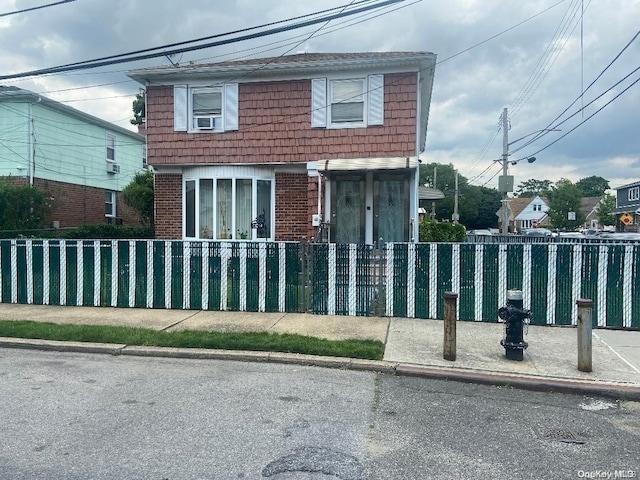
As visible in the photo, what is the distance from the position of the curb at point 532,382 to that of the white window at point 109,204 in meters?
21.1

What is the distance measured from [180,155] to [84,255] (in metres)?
5.15

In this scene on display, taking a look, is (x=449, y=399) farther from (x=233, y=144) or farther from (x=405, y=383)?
(x=233, y=144)

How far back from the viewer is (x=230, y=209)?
1408 cm

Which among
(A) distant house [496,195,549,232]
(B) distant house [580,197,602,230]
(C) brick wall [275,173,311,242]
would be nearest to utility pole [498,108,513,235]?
(C) brick wall [275,173,311,242]

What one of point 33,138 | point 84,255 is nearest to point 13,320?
point 84,255

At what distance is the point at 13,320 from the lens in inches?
329

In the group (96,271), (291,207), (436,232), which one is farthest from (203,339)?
(436,232)

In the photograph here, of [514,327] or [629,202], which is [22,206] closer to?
[514,327]

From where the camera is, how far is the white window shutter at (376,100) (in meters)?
13.1

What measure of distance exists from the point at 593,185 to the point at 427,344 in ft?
408

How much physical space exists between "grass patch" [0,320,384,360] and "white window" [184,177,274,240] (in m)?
6.55

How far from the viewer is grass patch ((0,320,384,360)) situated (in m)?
6.61

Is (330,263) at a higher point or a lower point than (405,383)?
higher

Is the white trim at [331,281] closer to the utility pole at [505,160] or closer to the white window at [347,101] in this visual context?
the white window at [347,101]
